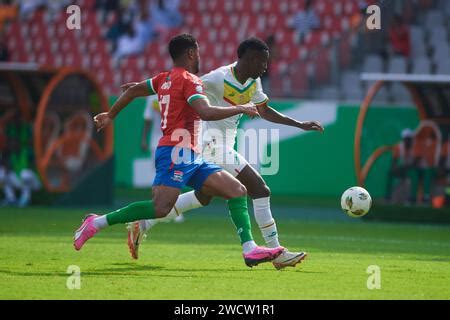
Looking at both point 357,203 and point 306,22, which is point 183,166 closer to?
point 357,203

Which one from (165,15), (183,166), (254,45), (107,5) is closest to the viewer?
(183,166)

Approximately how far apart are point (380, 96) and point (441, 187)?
8.74 feet

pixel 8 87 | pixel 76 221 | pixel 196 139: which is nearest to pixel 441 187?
pixel 76 221

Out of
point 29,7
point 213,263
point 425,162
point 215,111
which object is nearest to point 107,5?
point 29,7

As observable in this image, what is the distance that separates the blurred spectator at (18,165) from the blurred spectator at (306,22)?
24.3 ft

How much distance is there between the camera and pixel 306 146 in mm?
20953

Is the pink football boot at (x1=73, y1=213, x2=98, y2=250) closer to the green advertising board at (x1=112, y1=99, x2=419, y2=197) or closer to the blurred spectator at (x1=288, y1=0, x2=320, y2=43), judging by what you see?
the green advertising board at (x1=112, y1=99, x2=419, y2=197)

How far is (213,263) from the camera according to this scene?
10.3m

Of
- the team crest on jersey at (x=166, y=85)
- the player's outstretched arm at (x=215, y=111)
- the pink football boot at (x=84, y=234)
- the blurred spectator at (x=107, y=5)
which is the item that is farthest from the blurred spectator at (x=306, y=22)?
the player's outstretched arm at (x=215, y=111)

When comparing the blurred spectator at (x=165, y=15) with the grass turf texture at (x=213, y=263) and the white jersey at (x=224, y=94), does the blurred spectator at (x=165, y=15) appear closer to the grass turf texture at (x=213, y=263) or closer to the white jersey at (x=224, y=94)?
the grass turf texture at (x=213, y=263)

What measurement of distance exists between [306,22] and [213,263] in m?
14.4

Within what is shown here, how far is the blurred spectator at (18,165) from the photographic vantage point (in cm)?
1891

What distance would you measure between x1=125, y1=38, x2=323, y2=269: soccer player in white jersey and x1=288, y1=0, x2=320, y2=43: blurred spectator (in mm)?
13658

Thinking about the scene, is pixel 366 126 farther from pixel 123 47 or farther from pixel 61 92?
pixel 123 47
